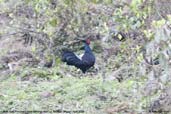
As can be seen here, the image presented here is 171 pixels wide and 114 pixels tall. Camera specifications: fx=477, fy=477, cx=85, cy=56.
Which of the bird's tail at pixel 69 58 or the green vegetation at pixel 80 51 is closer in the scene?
the green vegetation at pixel 80 51

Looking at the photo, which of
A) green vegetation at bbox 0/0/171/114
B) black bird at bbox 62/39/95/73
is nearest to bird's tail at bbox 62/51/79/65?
black bird at bbox 62/39/95/73

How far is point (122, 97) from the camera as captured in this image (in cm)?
551

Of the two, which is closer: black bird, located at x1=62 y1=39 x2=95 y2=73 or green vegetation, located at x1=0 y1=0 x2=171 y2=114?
green vegetation, located at x1=0 y1=0 x2=171 y2=114

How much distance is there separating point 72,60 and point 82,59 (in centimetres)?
16

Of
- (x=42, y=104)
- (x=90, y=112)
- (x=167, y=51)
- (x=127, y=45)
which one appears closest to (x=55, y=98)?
(x=42, y=104)

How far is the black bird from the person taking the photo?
728cm

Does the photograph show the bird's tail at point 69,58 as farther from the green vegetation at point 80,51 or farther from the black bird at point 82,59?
the green vegetation at point 80,51

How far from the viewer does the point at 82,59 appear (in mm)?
7379

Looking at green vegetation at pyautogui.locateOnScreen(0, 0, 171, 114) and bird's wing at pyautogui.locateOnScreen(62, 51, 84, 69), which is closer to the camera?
green vegetation at pyautogui.locateOnScreen(0, 0, 171, 114)

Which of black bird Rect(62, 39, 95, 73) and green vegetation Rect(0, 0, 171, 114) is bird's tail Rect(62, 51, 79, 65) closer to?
black bird Rect(62, 39, 95, 73)

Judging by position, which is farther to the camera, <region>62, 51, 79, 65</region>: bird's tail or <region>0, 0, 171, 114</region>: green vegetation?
A: <region>62, 51, 79, 65</region>: bird's tail

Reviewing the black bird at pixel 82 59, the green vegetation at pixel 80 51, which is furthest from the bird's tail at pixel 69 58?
the green vegetation at pixel 80 51

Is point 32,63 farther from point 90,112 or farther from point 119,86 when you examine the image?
point 90,112

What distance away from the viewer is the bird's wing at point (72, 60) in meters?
7.32
